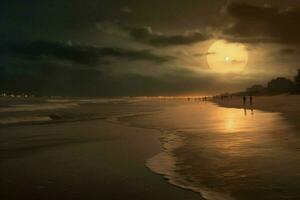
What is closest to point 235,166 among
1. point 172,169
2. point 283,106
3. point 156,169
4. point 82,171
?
point 172,169

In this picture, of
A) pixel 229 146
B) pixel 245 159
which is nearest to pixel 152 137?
pixel 229 146

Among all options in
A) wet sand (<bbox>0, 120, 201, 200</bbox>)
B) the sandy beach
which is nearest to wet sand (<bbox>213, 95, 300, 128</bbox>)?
the sandy beach

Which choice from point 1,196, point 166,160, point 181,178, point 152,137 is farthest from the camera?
point 152,137

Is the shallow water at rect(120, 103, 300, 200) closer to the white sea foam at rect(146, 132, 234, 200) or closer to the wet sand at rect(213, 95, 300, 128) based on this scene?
the white sea foam at rect(146, 132, 234, 200)

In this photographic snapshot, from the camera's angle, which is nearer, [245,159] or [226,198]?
[226,198]

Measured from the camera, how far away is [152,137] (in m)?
22.6

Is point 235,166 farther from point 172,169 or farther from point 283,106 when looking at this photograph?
point 283,106

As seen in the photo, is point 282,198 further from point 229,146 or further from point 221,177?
point 229,146

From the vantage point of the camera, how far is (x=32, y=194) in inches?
386

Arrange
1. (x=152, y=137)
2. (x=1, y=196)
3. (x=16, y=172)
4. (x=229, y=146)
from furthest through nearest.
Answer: (x=152, y=137) < (x=229, y=146) < (x=16, y=172) < (x=1, y=196)

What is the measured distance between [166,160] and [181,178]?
332 centimetres

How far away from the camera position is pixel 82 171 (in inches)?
502

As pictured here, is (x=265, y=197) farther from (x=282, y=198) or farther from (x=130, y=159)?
(x=130, y=159)

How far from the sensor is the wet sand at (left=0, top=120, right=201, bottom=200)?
9781 millimetres
